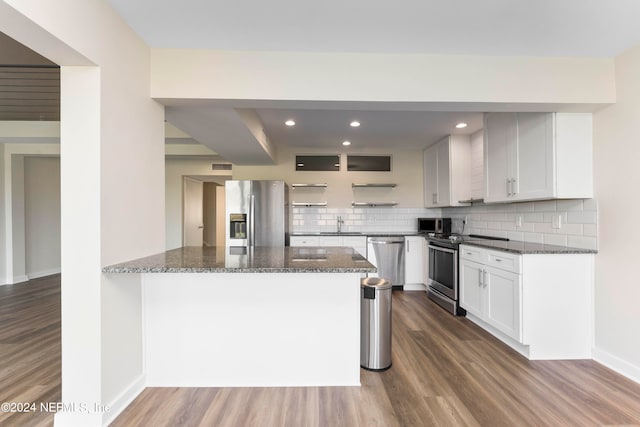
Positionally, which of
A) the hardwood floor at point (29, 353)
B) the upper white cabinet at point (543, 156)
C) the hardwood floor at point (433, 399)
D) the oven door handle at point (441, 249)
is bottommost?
the hardwood floor at point (433, 399)

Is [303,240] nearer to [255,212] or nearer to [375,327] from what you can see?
[255,212]

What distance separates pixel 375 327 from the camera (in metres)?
2.36

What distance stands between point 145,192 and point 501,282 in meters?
3.13

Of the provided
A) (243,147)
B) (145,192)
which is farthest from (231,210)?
(145,192)

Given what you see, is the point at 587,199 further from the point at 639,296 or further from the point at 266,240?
the point at 266,240

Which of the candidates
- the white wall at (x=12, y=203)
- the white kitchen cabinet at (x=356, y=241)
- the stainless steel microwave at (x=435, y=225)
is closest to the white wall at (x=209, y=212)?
the white wall at (x=12, y=203)

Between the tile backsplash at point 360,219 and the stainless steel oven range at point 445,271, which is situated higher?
the tile backsplash at point 360,219

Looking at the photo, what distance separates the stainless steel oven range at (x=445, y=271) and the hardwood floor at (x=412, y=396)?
93cm

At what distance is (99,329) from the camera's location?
1701mm

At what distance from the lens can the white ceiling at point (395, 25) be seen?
1.75 m

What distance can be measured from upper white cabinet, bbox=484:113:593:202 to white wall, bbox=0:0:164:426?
11.0 feet

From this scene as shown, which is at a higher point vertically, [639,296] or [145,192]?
[145,192]

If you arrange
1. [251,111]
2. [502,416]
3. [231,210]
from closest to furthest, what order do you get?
[502,416]
[251,111]
[231,210]

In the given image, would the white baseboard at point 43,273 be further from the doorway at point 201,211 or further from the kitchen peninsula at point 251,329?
the kitchen peninsula at point 251,329
